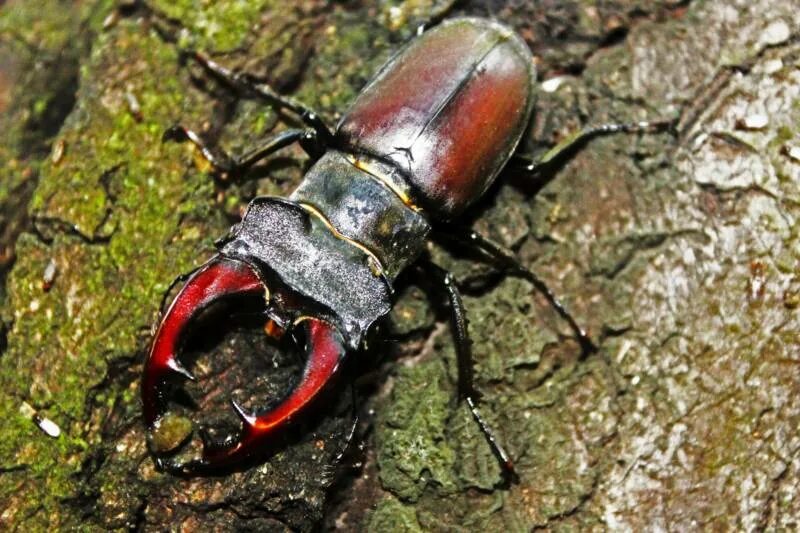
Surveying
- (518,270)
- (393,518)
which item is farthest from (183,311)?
(518,270)

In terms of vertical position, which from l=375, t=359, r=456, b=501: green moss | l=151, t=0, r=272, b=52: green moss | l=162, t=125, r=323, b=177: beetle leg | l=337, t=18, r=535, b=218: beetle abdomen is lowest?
l=375, t=359, r=456, b=501: green moss

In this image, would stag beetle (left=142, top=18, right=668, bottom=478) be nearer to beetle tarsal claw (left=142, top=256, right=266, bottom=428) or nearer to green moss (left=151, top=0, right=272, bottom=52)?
beetle tarsal claw (left=142, top=256, right=266, bottom=428)

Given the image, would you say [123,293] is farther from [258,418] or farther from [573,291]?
[573,291]

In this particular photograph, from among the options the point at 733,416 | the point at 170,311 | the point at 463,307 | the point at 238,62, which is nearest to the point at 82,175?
the point at 238,62

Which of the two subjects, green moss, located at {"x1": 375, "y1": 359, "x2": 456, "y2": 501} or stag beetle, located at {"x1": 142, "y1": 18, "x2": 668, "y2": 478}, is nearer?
stag beetle, located at {"x1": 142, "y1": 18, "x2": 668, "y2": 478}

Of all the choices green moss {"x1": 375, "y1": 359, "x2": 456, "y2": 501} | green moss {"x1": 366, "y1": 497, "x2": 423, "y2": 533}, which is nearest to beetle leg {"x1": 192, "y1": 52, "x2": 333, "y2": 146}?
green moss {"x1": 375, "y1": 359, "x2": 456, "y2": 501}

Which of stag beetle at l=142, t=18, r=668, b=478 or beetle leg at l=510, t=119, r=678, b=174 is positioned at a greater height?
stag beetle at l=142, t=18, r=668, b=478

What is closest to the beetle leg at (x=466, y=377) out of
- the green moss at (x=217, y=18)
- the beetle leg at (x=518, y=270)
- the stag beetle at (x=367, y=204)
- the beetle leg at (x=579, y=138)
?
the stag beetle at (x=367, y=204)
